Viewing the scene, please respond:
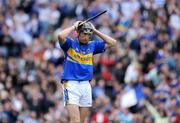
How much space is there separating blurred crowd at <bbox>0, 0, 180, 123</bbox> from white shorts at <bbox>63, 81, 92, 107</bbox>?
7.61 m

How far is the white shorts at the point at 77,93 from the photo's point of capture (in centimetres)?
1906

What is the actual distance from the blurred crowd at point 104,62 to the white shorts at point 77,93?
7.61 meters

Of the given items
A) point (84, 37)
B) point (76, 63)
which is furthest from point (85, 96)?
point (84, 37)

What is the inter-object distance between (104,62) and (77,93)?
1147cm

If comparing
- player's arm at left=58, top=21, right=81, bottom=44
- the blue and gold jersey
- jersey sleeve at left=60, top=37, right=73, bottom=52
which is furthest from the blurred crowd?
player's arm at left=58, top=21, right=81, bottom=44

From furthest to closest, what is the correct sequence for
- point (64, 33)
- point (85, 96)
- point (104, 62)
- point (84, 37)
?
1. point (104, 62)
2. point (85, 96)
3. point (84, 37)
4. point (64, 33)

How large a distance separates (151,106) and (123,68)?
2.69 meters

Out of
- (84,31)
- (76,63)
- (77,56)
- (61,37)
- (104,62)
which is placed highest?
(104,62)

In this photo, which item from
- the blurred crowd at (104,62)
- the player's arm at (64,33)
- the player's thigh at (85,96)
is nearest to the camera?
the player's arm at (64,33)

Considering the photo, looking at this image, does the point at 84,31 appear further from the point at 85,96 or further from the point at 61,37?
the point at 85,96

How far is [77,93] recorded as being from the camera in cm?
1914

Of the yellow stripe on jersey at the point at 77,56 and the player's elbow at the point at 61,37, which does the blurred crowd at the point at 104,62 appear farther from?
the player's elbow at the point at 61,37

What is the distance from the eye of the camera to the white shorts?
19.1 m

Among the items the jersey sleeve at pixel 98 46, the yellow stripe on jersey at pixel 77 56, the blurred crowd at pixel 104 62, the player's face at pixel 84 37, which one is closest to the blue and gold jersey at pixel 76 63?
the yellow stripe on jersey at pixel 77 56
